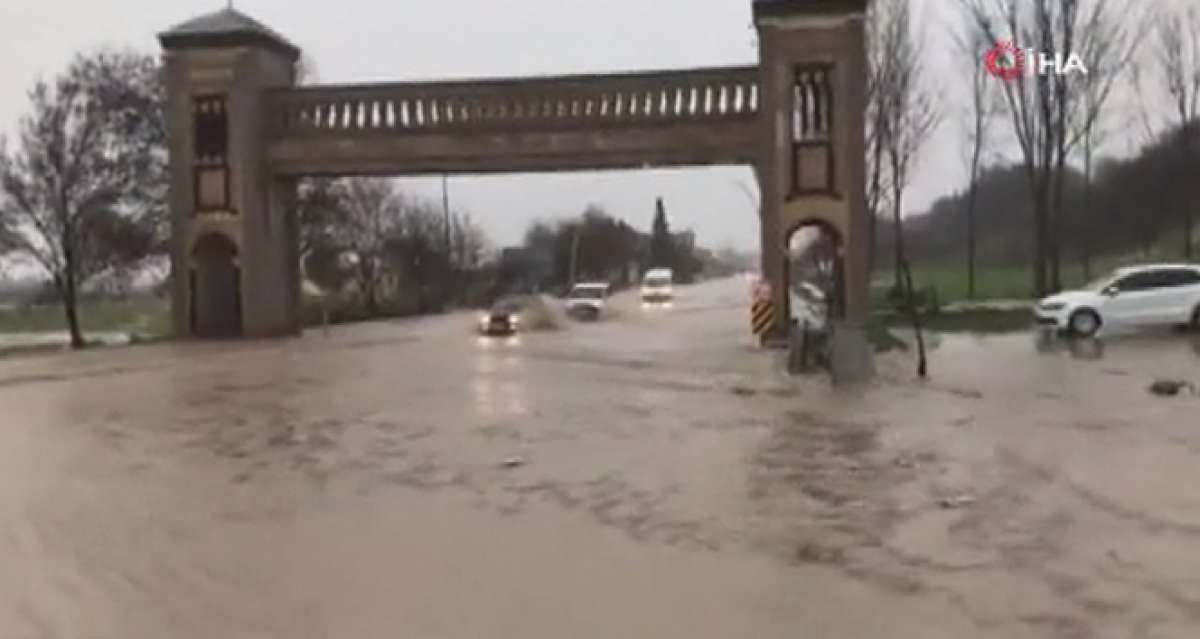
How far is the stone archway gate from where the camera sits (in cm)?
3888

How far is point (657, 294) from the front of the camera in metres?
84.5

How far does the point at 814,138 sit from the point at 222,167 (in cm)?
1743

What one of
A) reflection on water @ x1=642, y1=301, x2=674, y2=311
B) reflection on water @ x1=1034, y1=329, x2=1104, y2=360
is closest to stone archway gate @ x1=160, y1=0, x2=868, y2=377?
reflection on water @ x1=1034, y1=329, x2=1104, y2=360

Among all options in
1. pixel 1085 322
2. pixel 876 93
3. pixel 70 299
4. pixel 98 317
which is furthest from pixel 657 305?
pixel 1085 322

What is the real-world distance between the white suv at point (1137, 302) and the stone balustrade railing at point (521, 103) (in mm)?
10325

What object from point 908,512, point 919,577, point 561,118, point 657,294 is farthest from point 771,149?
point 657,294

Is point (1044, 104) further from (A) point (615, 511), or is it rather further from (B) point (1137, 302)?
(A) point (615, 511)

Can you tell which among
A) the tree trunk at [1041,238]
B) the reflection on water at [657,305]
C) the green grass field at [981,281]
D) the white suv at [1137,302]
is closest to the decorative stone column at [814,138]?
the white suv at [1137,302]

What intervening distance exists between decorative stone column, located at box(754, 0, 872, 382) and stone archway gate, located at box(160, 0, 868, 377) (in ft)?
0.12

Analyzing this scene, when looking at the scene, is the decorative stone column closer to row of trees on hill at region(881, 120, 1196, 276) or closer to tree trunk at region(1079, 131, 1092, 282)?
tree trunk at region(1079, 131, 1092, 282)

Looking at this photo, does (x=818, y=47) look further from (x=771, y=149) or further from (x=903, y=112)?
(x=903, y=112)

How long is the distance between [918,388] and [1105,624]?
1536 cm

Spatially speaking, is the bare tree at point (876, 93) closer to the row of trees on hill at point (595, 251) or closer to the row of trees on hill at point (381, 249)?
the row of trees on hill at point (381, 249)

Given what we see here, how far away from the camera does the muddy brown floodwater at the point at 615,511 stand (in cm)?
856
